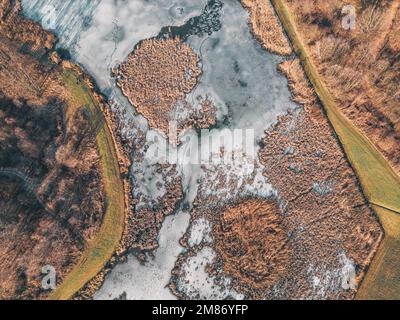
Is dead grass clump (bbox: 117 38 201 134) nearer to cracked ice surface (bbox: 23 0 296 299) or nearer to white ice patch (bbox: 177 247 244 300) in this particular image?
cracked ice surface (bbox: 23 0 296 299)

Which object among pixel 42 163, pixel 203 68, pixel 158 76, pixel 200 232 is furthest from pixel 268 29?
pixel 42 163

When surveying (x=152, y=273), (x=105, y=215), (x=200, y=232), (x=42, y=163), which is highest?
(x=42, y=163)

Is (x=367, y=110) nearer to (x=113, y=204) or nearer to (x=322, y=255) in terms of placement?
(x=322, y=255)

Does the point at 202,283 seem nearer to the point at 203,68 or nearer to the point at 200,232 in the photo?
the point at 200,232

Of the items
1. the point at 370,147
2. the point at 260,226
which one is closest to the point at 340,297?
the point at 260,226

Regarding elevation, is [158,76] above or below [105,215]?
above

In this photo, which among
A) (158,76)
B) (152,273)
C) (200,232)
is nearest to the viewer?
(152,273)

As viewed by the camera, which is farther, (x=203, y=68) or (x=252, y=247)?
(x=203, y=68)
